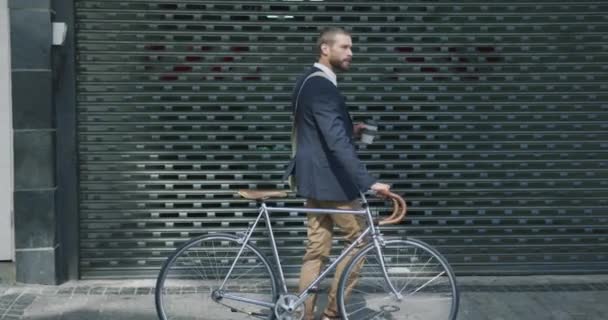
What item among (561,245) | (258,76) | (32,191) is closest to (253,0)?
(258,76)

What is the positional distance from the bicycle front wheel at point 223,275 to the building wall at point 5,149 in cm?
196

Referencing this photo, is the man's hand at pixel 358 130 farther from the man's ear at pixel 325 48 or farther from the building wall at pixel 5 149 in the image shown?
the building wall at pixel 5 149

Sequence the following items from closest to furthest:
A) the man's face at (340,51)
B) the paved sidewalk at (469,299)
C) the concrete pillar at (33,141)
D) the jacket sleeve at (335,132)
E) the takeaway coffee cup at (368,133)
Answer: the jacket sleeve at (335,132), the man's face at (340,51), the takeaway coffee cup at (368,133), the paved sidewalk at (469,299), the concrete pillar at (33,141)

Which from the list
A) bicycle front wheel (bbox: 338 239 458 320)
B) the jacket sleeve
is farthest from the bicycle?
the jacket sleeve

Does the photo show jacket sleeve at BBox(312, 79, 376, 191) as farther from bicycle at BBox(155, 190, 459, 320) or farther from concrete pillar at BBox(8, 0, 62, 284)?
concrete pillar at BBox(8, 0, 62, 284)

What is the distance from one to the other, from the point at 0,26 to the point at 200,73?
1637mm

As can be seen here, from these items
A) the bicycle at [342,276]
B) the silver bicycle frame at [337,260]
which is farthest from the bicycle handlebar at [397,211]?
the silver bicycle frame at [337,260]

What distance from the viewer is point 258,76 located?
A: 706 cm

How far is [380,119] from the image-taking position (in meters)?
7.18

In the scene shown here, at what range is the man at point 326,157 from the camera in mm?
5203

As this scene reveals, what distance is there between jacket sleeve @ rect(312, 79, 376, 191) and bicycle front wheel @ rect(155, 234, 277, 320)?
80 cm

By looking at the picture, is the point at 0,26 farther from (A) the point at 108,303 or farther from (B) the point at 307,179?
(B) the point at 307,179

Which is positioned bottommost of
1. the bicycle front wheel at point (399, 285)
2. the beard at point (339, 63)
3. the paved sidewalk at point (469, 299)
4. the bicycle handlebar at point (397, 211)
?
the paved sidewalk at point (469, 299)

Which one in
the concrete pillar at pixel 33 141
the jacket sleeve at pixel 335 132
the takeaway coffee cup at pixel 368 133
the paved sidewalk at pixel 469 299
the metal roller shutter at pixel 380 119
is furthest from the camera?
the metal roller shutter at pixel 380 119
